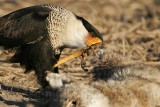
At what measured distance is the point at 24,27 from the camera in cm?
642

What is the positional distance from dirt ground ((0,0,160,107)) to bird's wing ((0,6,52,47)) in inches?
7.6

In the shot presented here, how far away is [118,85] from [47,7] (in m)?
2.29

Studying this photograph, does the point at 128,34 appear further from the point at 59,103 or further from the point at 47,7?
the point at 59,103

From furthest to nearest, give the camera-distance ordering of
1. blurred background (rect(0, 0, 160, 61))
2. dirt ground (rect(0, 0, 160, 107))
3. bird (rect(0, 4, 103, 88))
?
blurred background (rect(0, 0, 160, 61))
bird (rect(0, 4, 103, 88))
dirt ground (rect(0, 0, 160, 107))

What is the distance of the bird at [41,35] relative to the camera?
6293mm

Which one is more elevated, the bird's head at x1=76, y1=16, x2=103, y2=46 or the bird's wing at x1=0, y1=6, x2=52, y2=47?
the bird's wing at x1=0, y1=6, x2=52, y2=47

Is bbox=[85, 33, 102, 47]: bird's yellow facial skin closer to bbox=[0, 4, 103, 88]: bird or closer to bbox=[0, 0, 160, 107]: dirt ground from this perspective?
bbox=[0, 4, 103, 88]: bird

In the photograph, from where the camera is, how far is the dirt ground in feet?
19.7

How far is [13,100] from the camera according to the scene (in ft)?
17.5

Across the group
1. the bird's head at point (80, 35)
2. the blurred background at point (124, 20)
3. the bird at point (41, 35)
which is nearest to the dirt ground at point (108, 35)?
the blurred background at point (124, 20)

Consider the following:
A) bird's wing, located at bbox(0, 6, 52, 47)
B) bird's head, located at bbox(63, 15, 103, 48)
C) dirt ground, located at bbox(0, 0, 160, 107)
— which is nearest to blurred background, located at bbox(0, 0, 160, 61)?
dirt ground, located at bbox(0, 0, 160, 107)

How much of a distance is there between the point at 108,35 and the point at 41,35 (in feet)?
10.5

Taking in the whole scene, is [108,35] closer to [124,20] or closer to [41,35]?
[124,20]

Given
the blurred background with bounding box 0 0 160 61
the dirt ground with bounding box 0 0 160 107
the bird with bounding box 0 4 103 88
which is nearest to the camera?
the dirt ground with bounding box 0 0 160 107
